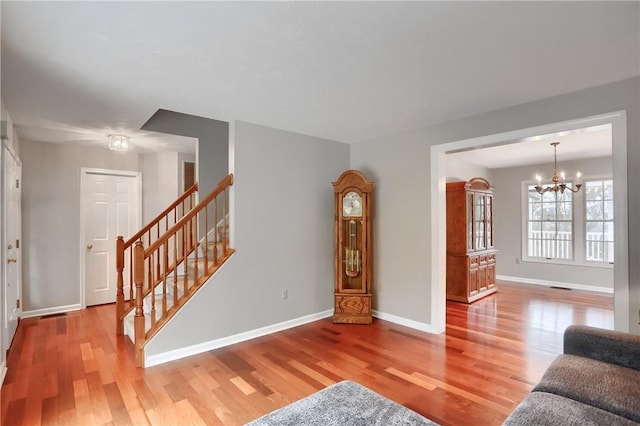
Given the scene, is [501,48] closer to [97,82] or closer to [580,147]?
[97,82]

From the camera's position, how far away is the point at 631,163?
2432 mm

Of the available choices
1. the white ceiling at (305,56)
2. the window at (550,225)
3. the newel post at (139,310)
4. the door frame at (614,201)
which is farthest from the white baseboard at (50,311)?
the window at (550,225)

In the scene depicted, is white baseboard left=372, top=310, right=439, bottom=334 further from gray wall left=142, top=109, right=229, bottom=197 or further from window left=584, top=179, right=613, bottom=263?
window left=584, top=179, right=613, bottom=263

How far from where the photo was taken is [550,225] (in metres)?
6.64

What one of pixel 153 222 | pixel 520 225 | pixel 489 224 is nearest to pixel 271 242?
pixel 153 222

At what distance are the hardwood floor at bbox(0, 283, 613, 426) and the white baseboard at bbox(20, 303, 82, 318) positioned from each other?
268 millimetres

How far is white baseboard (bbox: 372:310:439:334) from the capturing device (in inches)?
149

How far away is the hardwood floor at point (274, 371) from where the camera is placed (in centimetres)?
222

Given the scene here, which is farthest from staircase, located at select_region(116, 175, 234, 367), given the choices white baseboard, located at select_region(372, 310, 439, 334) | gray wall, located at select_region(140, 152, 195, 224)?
white baseboard, located at select_region(372, 310, 439, 334)

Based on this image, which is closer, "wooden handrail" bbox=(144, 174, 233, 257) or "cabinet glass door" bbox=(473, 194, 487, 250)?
"wooden handrail" bbox=(144, 174, 233, 257)

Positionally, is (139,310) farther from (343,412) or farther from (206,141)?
(206,141)

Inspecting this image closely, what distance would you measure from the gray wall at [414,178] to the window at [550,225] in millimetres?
4115

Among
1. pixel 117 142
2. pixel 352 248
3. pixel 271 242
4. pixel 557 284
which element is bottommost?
pixel 557 284

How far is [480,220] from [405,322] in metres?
2.70
